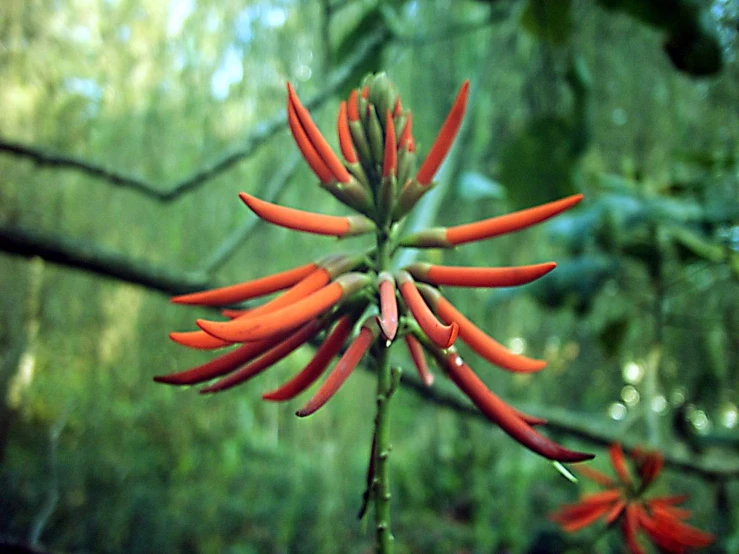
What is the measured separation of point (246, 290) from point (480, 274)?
0.19 metres

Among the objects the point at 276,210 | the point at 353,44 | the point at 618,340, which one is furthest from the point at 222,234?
the point at 276,210

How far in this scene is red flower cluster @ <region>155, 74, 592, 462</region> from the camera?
40 cm

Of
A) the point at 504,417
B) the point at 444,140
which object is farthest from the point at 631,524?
the point at 444,140

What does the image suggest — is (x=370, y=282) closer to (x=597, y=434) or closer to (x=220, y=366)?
(x=220, y=366)

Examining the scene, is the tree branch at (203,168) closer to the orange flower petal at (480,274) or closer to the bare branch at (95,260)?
the bare branch at (95,260)

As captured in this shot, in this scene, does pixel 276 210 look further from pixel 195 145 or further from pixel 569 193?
pixel 195 145

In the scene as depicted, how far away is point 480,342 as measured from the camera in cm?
44

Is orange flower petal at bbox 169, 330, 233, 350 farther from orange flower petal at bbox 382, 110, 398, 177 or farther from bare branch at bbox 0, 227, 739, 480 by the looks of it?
bare branch at bbox 0, 227, 739, 480

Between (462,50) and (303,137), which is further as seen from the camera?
(462,50)

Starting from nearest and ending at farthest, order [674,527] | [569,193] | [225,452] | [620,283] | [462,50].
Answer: [674,527], [569,193], [462,50], [620,283], [225,452]

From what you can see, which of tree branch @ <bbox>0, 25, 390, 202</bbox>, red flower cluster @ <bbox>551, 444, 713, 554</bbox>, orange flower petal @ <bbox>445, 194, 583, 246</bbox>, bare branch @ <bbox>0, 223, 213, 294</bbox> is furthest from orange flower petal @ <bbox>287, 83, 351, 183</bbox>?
bare branch @ <bbox>0, 223, 213, 294</bbox>

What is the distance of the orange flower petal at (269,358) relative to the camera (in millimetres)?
438

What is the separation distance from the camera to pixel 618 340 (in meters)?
2.15

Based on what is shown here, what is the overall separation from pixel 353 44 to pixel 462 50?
90cm
